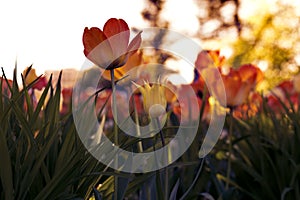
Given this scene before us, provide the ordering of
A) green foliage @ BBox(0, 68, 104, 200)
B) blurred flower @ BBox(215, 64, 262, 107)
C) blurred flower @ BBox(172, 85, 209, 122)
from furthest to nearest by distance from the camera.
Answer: blurred flower @ BBox(172, 85, 209, 122), blurred flower @ BBox(215, 64, 262, 107), green foliage @ BBox(0, 68, 104, 200)

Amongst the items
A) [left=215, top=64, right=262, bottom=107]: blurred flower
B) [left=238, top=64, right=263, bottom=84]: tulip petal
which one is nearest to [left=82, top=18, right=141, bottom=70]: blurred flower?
[left=215, top=64, right=262, bottom=107]: blurred flower

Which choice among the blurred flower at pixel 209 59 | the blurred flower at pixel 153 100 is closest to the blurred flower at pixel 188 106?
the blurred flower at pixel 209 59

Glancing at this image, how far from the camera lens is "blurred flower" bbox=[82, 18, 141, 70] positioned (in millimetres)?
967

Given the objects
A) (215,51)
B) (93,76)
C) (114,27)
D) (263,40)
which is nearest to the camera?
(114,27)

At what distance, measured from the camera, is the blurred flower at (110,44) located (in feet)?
3.17

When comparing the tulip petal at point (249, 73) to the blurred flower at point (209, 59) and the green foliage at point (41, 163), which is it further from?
the green foliage at point (41, 163)

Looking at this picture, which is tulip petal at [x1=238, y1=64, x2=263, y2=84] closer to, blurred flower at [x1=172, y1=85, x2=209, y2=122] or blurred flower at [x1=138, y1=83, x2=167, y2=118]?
blurred flower at [x1=172, y1=85, x2=209, y2=122]

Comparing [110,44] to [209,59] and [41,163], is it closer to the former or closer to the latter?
[41,163]

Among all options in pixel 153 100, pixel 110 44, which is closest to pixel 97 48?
pixel 110 44

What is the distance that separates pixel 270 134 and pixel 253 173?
390 millimetres

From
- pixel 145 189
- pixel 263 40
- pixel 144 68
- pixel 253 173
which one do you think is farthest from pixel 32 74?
pixel 263 40

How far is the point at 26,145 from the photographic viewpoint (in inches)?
41.2

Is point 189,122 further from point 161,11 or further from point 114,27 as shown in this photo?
point 161,11

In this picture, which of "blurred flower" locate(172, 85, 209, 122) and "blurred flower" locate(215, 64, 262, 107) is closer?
"blurred flower" locate(215, 64, 262, 107)
